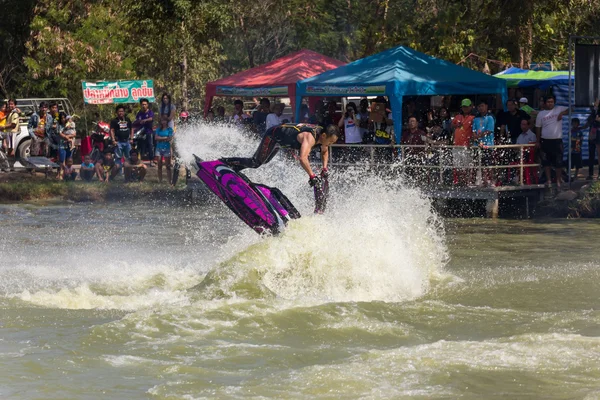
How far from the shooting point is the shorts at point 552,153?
18.8 metres

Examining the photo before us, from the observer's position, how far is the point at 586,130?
20594 millimetres

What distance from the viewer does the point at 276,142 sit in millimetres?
13234

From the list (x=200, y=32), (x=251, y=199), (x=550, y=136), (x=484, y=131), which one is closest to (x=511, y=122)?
(x=550, y=136)

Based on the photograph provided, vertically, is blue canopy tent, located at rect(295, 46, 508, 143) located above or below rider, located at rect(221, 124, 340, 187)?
above

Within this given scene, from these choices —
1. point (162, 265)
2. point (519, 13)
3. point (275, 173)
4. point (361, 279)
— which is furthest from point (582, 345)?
point (519, 13)

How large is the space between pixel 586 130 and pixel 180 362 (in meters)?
13.8

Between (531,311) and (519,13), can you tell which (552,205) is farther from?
(531,311)

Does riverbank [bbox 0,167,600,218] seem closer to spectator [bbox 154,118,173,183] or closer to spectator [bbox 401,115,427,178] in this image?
spectator [bbox 154,118,173,183]

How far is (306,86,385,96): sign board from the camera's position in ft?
64.5

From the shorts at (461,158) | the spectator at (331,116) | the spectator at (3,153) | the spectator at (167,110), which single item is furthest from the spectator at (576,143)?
the spectator at (3,153)

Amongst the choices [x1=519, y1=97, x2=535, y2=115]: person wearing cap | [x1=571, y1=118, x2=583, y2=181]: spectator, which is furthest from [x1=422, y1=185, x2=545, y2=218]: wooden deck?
[x1=519, y1=97, x2=535, y2=115]: person wearing cap

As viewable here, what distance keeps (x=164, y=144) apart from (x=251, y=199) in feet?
34.2

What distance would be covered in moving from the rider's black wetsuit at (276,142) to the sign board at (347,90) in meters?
6.63

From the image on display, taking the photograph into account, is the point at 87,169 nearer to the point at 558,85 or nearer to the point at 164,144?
the point at 164,144
